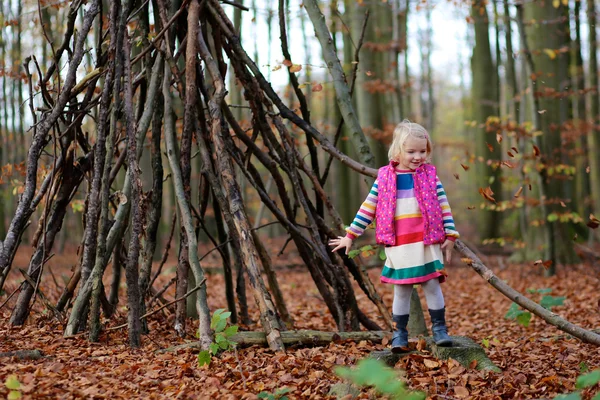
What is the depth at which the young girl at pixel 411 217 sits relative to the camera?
3.36 m

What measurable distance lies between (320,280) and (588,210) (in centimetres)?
1087

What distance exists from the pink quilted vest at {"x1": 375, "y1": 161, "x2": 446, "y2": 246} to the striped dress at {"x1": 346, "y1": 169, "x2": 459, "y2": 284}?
0.11 ft

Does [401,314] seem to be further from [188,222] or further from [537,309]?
[188,222]

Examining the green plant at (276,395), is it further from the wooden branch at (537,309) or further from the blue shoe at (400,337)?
the wooden branch at (537,309)

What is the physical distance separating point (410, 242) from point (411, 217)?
15 centimetres

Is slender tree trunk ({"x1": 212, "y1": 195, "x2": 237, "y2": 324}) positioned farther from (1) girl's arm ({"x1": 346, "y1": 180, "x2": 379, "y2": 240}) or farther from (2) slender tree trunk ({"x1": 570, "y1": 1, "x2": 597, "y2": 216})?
(2) slender tree trunk ({"x1": 570, "y1": 1, "x2": 597, "y2": 216})

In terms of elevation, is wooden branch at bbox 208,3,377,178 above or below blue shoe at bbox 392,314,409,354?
above

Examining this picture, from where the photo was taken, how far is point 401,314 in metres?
3.52

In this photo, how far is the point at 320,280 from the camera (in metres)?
4.82

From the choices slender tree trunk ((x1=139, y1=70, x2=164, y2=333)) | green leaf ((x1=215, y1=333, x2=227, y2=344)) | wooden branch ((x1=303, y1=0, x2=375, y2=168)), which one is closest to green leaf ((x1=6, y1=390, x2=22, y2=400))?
→ green leaf ((x1=215, y1=333, x2=227, y2=344))

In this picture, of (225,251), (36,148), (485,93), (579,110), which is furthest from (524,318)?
(579,110)

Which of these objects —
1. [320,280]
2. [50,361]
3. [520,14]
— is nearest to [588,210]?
[520,14]

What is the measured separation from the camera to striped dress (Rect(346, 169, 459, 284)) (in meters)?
3.37

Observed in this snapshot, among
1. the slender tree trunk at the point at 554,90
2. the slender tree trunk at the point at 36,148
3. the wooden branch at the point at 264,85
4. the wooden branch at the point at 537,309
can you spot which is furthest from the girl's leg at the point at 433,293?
the slender tree trunk at the point at 554,90
